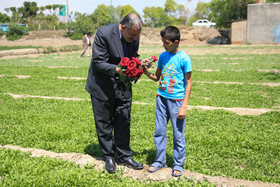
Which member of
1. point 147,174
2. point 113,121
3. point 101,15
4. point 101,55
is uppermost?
point 101,15

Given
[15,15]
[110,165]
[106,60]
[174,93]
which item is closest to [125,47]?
[106,60]

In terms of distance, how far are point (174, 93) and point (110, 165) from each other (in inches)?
52.5

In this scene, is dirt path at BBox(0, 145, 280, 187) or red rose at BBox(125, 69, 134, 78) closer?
red rose at BBox(125, 69, 134, 78)

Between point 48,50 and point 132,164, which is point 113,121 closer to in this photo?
point 132,164

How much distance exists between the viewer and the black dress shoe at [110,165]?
383cm

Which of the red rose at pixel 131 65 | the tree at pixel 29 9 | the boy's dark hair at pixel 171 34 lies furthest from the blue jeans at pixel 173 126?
the tree at pixel 29 9

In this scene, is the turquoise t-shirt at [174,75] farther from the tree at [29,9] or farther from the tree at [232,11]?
the tree at [29,9]

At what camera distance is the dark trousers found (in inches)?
152

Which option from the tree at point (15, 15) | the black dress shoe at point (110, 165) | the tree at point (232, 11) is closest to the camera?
the black dress shoe at point (110, 165)

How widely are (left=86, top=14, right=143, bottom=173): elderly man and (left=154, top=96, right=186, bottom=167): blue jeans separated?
43cm

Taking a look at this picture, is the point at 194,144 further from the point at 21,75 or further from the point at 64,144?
the point at 21,75

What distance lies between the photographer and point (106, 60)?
3646 millimetres

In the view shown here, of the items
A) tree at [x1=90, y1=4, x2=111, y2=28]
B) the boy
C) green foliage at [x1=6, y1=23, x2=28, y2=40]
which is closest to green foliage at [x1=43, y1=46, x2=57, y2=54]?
the boy

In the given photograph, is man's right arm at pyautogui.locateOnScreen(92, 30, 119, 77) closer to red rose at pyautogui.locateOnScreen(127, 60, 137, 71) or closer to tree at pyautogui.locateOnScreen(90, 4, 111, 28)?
red rose at pyautogui.locateOnScreen(127, 60, 137, 71)
